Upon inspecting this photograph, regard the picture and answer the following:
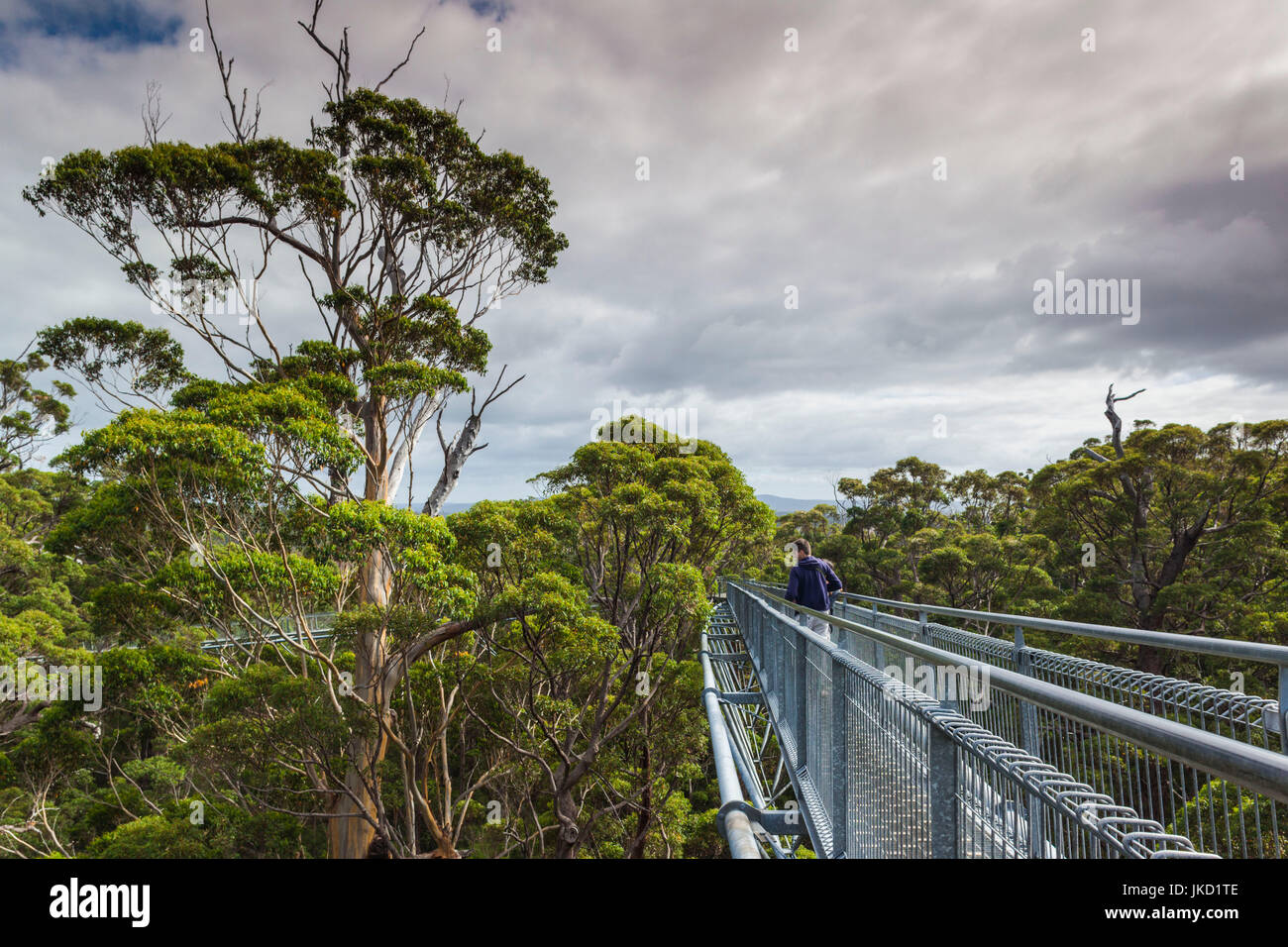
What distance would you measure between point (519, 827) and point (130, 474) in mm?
12585

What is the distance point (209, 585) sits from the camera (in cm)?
952

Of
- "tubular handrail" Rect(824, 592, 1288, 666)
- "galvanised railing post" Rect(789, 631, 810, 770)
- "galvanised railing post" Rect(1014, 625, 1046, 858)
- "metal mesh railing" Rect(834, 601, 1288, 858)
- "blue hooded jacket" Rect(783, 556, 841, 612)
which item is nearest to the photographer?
"galvanised railing post" Rect(1014, 625, 1046, 858)

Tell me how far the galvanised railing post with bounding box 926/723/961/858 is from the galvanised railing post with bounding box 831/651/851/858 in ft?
3.85

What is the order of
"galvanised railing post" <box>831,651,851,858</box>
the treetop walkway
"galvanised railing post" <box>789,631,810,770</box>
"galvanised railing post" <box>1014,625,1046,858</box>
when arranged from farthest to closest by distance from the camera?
"galvanised railing post" <box>789,631,810,770</box>
"galvanised railing post" <box>831,651,851,858</box>
"galvanised railing post" <box>1014,625,1046,858</box>
the treetop walkway

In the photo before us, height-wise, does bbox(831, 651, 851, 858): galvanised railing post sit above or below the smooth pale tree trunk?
above

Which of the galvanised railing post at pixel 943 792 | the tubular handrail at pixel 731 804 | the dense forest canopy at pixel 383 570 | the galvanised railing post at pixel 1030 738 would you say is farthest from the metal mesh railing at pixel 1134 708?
the dense forest canopy at pixel 383 570

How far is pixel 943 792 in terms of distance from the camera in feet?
5.87

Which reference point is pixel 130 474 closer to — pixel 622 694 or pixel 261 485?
pixel 261 485

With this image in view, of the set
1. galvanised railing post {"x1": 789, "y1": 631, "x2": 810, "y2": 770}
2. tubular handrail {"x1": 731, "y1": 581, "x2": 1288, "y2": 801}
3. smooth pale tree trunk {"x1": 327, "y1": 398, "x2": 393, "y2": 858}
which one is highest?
tubular handrail {"x1": 731, "y1": 581, "x2": 1288, "y2": 801}

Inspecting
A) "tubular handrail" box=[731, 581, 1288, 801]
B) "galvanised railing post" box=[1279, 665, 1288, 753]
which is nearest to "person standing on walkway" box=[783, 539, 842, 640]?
"galvanised railing post" box=[1279, 665, 1288, 753]

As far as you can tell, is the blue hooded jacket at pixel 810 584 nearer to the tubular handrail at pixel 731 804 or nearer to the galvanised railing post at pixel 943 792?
the tubular handrail at pixel 731 804

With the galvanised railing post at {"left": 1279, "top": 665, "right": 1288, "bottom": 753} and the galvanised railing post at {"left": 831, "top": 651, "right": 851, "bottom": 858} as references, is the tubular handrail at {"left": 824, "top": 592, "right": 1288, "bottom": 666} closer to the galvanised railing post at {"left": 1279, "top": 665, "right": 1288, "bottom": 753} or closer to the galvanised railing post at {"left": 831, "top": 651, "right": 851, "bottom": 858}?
the galvanised railing post at {"left": 1279, "top": 665, "right": 1288, "bottom": 753}

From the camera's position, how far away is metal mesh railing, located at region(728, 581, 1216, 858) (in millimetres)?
1380

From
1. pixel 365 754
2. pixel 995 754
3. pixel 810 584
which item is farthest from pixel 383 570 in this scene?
pixel 995 754
